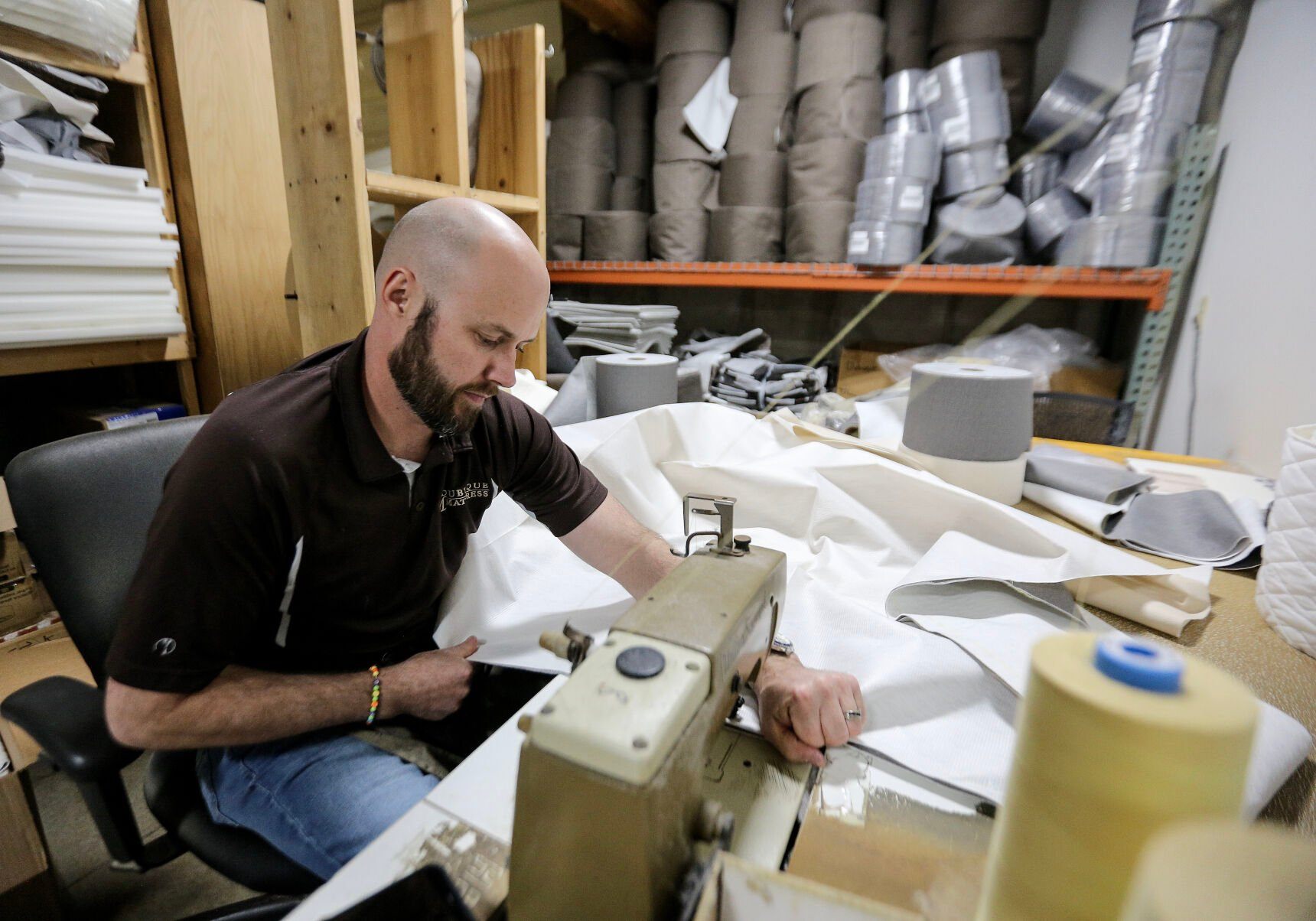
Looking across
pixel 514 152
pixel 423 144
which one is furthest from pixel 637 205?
pixel 423 144

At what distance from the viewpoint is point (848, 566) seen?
1073 mm

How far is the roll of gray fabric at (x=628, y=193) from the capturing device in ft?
9.29

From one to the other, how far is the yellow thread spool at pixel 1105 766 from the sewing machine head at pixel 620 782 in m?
0.19

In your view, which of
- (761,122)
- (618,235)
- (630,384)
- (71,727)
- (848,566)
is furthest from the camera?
(618,235)

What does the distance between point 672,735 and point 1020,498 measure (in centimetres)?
114

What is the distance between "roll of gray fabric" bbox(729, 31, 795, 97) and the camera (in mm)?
2299

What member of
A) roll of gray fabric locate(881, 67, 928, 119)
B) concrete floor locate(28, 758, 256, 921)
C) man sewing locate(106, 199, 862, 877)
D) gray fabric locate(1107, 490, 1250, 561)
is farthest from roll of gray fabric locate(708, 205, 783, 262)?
concrete floor locate(28, 758, 256, 921)

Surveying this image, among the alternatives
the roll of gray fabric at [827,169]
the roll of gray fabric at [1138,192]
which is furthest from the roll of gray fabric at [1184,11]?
the roll of gray fabric at [827,169]

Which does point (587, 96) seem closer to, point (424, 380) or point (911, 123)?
point (911, 123)

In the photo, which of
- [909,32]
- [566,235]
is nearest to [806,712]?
[909,32]

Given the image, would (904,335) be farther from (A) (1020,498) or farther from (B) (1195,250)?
(A) (1020,498)

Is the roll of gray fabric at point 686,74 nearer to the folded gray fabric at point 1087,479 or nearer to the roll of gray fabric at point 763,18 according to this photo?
the roll of gray fabric at point 763,18

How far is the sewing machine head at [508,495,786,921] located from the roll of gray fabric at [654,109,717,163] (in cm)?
240

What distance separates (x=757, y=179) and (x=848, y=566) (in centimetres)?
178
